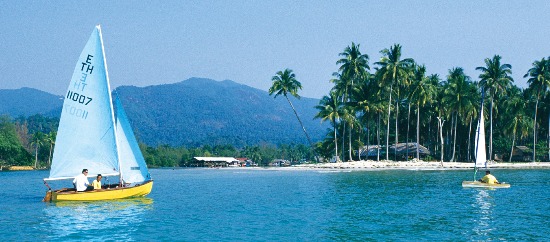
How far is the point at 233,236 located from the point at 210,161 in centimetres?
15196

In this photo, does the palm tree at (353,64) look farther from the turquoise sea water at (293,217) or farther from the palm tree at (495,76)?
the turquoise sea water at (293,217)

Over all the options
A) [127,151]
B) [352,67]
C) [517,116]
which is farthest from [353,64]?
[127,151]

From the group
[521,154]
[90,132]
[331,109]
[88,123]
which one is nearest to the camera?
[88,123]

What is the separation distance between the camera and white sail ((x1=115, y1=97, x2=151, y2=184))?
36594 mm

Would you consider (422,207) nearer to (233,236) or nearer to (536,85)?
(233,236)

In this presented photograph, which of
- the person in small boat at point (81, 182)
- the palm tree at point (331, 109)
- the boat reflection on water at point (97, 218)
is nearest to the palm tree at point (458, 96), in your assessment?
the palm tree at point (331, 109)

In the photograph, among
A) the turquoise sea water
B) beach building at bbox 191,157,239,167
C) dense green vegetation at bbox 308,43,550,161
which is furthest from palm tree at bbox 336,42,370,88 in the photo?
beach building at bbox 191,157,239,167

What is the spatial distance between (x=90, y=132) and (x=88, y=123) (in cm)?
60

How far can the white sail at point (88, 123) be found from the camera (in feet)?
111

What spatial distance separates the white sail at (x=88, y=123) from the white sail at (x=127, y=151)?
43.9 inches

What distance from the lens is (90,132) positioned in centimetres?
3503

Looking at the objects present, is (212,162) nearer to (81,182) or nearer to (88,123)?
(81,182)

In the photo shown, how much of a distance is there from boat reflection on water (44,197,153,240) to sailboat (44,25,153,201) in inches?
39.3

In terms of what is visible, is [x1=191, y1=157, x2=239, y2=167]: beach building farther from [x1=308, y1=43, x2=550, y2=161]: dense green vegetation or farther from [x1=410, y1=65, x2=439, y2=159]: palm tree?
[x1=410, y1=65, x2=439, y2=159]: palm tree
